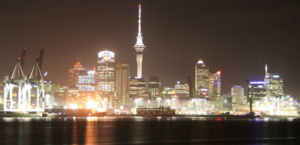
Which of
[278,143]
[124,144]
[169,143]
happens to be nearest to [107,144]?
[124,144]

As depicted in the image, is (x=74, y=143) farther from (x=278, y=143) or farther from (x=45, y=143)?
(x=278, y=143)

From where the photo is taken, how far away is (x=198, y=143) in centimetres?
4900

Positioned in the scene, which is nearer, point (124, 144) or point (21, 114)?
point (124, 144)

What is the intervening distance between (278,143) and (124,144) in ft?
56.5

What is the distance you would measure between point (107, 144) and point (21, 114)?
532ft

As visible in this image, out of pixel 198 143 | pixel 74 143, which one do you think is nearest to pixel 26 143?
pixel 74 143

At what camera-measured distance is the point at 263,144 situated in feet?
157

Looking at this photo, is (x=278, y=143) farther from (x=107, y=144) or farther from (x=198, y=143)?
(x=107, y=144)

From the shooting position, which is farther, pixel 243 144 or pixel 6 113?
pixel 6 113

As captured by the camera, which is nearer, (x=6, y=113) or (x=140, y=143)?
(x=140, y=143)

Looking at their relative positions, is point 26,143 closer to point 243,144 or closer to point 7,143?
point 7,143

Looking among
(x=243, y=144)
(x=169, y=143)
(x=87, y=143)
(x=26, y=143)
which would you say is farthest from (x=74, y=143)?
(x=243, y=144)

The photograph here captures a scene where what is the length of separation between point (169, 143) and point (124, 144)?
5083 millimetres

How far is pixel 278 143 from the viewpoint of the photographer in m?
48.7
